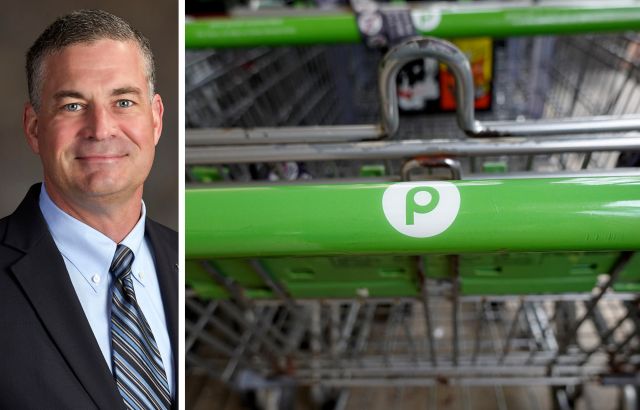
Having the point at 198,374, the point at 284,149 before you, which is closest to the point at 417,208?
the point at 284,149

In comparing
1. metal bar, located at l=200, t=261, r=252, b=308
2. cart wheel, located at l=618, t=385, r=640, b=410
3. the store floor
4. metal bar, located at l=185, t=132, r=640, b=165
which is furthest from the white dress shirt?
cart wheel, located at l=618, t=385, r=640, b=410

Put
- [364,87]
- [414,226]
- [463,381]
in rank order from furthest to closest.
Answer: [364,87] < [463,381] < [414,226]

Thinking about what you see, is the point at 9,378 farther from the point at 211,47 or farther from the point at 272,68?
the point at 272,68

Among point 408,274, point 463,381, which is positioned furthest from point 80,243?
point 463,381

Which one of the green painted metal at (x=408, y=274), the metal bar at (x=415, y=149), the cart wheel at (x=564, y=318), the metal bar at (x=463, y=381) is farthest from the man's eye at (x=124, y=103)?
the cart wheel at (x=564, y=318)

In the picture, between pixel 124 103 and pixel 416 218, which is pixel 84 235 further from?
pixel 416 218

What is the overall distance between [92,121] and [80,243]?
0.37 feet

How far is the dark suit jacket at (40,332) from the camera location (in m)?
0.53

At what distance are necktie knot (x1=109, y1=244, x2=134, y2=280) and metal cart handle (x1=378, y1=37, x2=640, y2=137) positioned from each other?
37 centimetres

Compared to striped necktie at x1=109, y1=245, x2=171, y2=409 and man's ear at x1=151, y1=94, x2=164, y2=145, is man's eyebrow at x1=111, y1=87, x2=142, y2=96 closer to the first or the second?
man's ear at x1=151, y1=94, x2=164, y2=145

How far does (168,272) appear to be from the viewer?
62 cm

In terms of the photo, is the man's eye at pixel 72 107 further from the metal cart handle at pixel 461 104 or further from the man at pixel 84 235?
the metal cart handle at pixel 461 104

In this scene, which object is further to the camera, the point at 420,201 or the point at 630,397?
the point at 630,397

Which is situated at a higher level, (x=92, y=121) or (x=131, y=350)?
(x=92, y=121)
